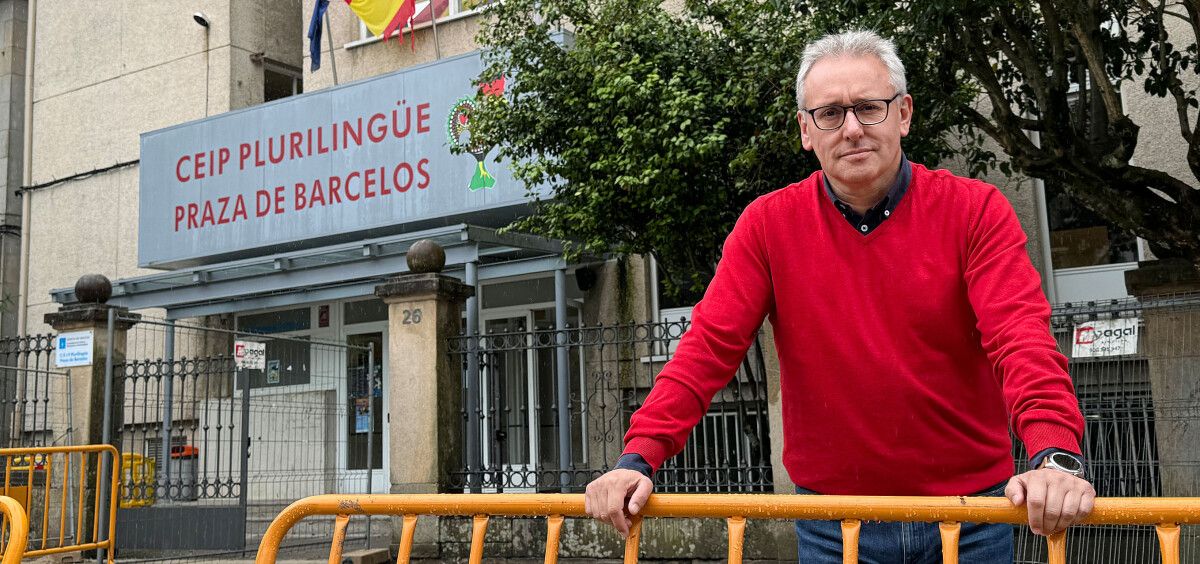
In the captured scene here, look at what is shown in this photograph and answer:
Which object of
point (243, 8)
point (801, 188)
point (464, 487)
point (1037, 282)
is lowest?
A: point (464, 487)

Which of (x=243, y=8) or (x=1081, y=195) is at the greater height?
(x=243, y=8)

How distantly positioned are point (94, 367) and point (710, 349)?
363 inches

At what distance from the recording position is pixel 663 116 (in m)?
9.02

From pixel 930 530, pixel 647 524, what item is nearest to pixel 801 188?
pixel 930 530

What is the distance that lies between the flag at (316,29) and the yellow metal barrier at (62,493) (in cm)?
734

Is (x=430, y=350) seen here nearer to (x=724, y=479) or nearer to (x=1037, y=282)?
(x=724, y=479)

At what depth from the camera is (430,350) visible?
29.3ft

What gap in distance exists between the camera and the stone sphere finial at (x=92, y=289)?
34.0ft

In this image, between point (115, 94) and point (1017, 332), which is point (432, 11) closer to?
point (115, 94)

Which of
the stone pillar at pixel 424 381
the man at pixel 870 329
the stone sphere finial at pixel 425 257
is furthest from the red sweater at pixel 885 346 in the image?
the stone sphere finial at pixel 425 257

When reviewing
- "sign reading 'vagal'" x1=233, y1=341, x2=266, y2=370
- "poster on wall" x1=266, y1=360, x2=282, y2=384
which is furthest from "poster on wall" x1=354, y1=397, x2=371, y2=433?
"sign reading 'vagal'" x1=233, y1=341, x2=266, y2=370

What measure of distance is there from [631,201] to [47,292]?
1289 centimetres

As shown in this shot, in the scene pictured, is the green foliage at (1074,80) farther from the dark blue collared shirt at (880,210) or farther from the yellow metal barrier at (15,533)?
the yellow metal barrier at (15,533)

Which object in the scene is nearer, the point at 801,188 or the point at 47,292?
the point at 801,188
